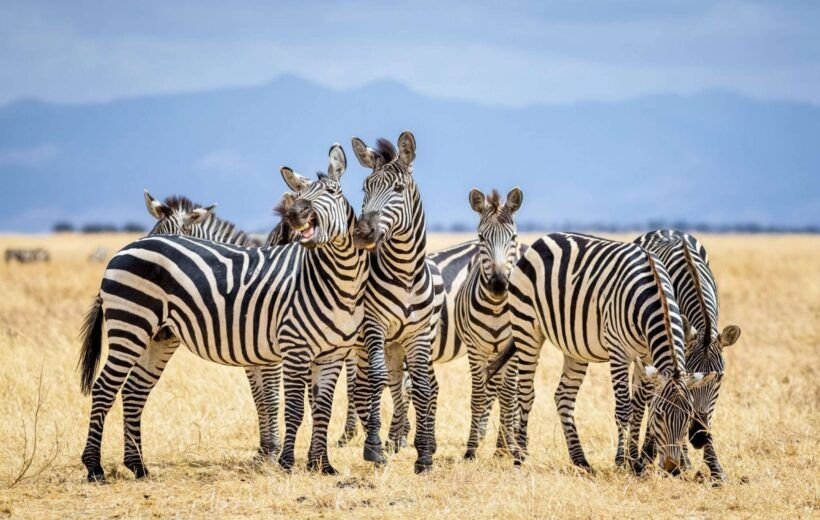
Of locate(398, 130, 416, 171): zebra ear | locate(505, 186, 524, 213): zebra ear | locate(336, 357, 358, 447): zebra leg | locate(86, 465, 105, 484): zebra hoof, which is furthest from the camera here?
locate(336, 357, 358, 447): zebra leg

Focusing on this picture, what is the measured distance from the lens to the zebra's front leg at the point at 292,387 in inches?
348

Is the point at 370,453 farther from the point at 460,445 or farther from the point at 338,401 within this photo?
the point at 338,401

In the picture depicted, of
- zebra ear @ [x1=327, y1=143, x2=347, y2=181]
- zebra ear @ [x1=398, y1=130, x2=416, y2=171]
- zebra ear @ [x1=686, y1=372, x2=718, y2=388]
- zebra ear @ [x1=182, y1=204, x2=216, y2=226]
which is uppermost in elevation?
zebra ear @ [x1=398, y1=130, x2=416, y2=171]

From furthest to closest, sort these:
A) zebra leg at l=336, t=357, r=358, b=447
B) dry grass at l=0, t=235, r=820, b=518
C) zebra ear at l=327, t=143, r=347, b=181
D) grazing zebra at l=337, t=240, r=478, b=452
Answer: zebra leg at l=336, t=357, r=358, b=447, grazing zebra at l=337, t=240, r=478, b=452, zebra ear at l=327, t=143, r=347, b=181, dry grass at l=0, t=235, r=820, b=518

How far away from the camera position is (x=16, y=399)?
1182 cm

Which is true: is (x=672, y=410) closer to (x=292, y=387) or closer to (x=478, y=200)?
(x=292, y=387)

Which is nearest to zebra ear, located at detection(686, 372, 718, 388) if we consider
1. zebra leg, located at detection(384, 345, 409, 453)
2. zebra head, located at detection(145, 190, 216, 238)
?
zebra leg, located at detection(384, 345, 409, 453)

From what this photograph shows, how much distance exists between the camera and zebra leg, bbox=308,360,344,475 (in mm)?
8953

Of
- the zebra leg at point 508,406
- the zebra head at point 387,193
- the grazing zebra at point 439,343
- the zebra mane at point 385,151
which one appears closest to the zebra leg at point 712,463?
the zebra leg at point 508,406

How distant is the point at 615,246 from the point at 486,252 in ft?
4.00

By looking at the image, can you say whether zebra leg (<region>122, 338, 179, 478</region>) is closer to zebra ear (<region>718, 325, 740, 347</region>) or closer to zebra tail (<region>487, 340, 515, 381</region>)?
zebra tail (<region>487, 340, 515, 381</region>)

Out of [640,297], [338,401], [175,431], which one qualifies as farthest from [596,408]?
[175,431]

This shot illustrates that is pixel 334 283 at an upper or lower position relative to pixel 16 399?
upper

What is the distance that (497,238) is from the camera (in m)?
9.77
